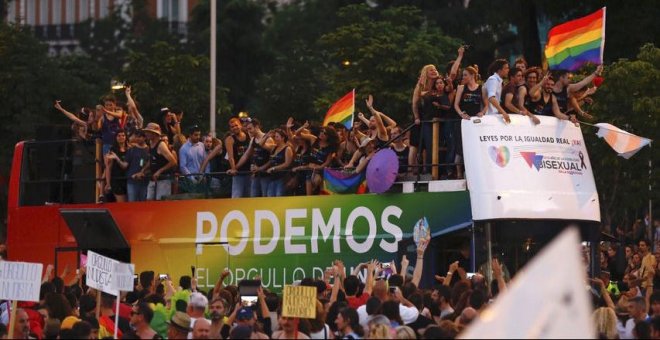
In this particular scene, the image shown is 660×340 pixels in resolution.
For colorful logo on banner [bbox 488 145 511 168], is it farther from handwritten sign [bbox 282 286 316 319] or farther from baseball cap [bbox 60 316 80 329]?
baseball cap [bbox 60 316 80 329]

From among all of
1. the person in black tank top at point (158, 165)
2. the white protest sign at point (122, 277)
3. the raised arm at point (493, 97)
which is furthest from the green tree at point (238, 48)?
the white protest sign at point (122, 277)

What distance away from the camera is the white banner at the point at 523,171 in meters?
19.3

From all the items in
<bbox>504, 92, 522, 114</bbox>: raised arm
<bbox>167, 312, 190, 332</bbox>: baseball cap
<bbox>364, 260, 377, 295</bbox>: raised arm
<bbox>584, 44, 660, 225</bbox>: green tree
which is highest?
<bbox>584, 44, 660, 225</bbox>: green tree

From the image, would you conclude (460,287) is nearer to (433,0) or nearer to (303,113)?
(303,113)

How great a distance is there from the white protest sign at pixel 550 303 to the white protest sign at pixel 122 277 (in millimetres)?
6726

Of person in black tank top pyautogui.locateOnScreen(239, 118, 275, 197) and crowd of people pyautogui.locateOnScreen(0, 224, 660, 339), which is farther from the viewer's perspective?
person in black tank top pyautogui.locateOnScreen(239, 118, 275, 197)

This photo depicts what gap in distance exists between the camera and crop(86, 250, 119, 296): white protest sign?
15.2 m

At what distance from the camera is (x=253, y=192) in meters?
22.1

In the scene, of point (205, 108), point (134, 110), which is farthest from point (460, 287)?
point (205, 108)

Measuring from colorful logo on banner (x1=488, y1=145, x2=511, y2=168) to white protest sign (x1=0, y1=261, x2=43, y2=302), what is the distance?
6637 mm

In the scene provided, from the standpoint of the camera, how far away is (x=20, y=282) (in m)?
14.3

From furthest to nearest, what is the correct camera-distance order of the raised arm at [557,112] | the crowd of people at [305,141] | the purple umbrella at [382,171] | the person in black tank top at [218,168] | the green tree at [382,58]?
1. the green tree at [382,58]
2. the person in black tank top at [218,168]
3. the purple umbrella at [382,171]
4. the crowd of people at [305,141]
5. the raised arm at [557,112]

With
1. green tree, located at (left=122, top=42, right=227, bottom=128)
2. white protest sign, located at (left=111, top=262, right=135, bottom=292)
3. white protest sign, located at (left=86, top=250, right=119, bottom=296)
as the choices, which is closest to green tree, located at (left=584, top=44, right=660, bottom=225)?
green tree, located at (left=122, top=42, right=227, bottom=128)

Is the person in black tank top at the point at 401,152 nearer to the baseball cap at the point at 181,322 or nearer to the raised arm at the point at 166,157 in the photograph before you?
the raised arm at the point at 166,157
